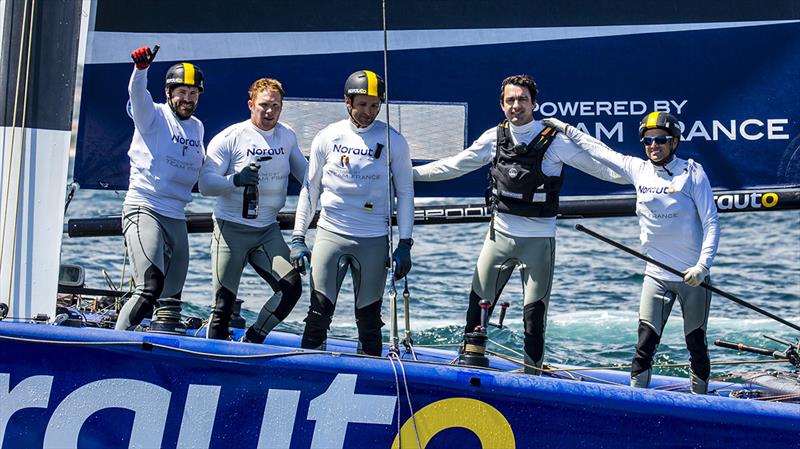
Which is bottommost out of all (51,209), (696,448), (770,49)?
(696,448)

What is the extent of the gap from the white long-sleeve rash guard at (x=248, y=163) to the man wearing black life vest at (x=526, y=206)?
2.96 feet

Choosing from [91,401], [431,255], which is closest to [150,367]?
[91,401]

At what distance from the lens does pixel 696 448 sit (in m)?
4.95

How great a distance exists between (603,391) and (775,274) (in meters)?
9.28

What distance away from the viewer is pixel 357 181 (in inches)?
213

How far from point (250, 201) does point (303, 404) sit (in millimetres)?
978

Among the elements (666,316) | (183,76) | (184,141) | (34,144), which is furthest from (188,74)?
(666,316)

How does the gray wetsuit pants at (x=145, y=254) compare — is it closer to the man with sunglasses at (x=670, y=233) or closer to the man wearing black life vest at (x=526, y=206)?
the man wearing black life vest at (x=526, y=206)

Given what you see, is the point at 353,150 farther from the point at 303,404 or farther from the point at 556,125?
the point at 303,404

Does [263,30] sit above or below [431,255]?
above

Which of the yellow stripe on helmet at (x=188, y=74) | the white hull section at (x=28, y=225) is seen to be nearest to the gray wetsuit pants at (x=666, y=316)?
the yellow stripe on helmet at (x=188, y=74)

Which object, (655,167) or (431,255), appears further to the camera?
(431,255)

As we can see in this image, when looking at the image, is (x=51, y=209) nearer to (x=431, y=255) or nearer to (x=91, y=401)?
(x=91, y=401)

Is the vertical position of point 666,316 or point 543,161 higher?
point 543,161
